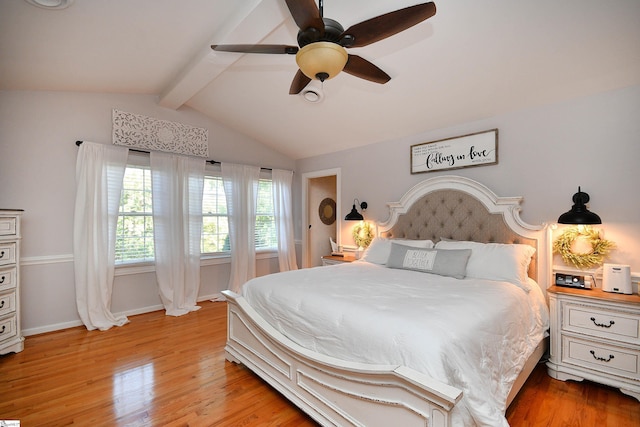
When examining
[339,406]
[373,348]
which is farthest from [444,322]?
[339,406]

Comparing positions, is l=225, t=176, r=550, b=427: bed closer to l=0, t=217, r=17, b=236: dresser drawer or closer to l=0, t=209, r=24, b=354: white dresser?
l=0, t=209, r=24, b=354: white dresser

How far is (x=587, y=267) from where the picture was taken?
2.42 m

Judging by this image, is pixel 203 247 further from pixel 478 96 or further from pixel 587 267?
pixel 587 267

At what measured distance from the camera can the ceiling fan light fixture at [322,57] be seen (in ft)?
4.77

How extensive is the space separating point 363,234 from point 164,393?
2.76m

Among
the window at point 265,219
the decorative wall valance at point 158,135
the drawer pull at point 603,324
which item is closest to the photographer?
the drawer pull at point 603,324

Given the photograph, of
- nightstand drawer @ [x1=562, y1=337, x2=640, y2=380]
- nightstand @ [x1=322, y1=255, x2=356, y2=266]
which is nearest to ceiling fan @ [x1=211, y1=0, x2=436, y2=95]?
nightstand drawer @ [x1=562, y1=337, x2=640, y2=380]

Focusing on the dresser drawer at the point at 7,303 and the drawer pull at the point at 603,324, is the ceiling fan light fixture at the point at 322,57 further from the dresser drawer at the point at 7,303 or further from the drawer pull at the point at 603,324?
the dresser drawer at the point at 7,303

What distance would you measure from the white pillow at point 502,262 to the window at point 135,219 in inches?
146

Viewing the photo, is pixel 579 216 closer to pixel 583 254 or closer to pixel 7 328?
pixel 583 254

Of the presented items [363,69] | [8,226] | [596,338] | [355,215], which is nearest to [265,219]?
[355,215]

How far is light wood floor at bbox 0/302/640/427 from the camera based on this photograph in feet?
5.81

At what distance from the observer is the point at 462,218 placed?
3.07 meters

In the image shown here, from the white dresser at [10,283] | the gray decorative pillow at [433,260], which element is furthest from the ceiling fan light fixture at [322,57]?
the white dresser at [10,283]
